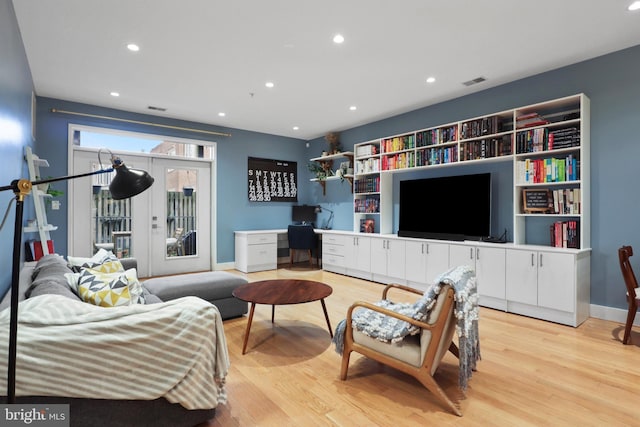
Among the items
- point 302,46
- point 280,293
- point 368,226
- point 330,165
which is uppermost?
point 302,46

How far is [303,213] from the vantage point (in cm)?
686

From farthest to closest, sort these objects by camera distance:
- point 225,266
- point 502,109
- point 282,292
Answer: point 225,266 → point 502,109 → point 282,292

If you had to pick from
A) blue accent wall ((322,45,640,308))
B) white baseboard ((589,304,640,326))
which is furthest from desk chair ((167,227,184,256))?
white baseboard ((589,304,640,326))

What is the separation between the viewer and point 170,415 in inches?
64.4

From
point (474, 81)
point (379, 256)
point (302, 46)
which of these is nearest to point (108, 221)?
point (302, 46)

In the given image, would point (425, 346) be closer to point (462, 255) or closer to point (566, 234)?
point (462, 255)

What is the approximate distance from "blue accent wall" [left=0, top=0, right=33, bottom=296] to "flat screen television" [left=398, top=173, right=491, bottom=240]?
4.36 meters

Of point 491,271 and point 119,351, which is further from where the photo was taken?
point 491,271

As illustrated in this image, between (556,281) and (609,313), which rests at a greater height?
(556,281)

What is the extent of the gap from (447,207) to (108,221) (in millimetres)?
5115

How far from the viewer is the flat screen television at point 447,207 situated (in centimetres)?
427

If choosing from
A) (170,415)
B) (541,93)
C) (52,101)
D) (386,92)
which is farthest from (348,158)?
(170,415)

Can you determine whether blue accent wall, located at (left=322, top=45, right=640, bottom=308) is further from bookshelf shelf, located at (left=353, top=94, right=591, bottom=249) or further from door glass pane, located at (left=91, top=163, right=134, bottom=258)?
door glass pane, located at (left=91, top=163, right=134, bottom=258)

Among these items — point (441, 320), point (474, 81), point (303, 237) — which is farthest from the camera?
point (303, 237)
